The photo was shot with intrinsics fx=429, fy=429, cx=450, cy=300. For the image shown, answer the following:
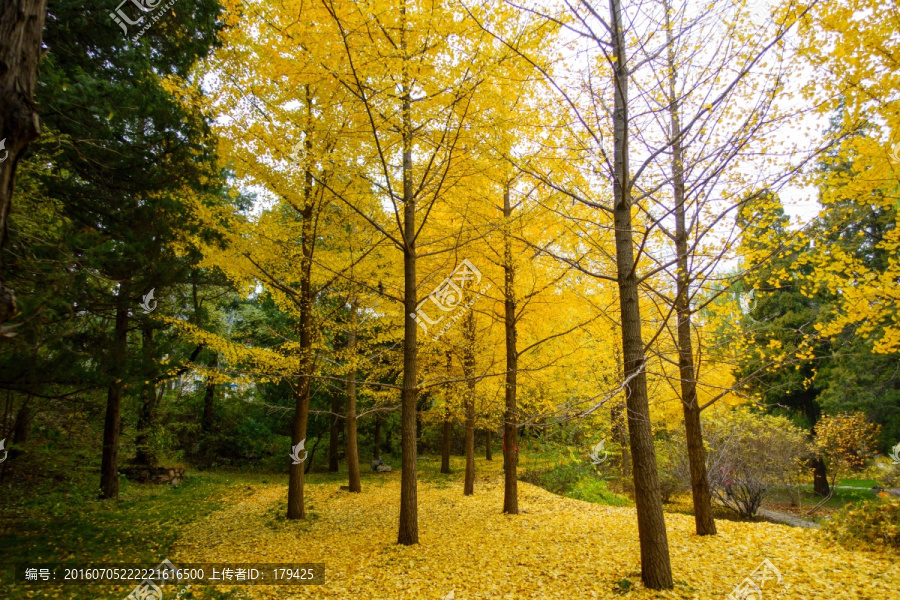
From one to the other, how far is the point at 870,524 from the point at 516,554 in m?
4.31

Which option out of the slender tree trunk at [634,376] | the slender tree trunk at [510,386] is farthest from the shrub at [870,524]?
the slender tree trunk at [510,386]

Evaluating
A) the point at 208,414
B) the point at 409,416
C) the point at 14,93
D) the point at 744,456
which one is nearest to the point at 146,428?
the point at 208,414

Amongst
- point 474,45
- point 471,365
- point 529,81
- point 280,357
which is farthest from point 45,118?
point 471,365

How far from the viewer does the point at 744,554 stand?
4.93m

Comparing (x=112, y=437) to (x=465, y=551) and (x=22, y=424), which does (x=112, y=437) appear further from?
(x=465, y=551)

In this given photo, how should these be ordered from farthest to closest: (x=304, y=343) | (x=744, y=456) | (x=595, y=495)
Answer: (x=744, y=456) → (x=595, y=495) → (x=304, y=343)

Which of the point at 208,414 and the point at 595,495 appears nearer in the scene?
the point at 595,495

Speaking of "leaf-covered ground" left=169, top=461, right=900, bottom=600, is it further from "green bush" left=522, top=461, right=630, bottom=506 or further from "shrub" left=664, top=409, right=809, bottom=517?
"shrub" left=664, top=409, right=809, bottom=517

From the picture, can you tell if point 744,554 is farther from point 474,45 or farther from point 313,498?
point 313,498

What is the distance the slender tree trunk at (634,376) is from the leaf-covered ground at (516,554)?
12.2 inches

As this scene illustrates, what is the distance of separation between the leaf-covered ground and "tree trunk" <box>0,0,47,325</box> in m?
3.89

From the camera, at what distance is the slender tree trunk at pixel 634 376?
150 inches

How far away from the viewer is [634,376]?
12.0 feet

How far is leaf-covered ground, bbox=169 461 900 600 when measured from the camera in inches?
156
